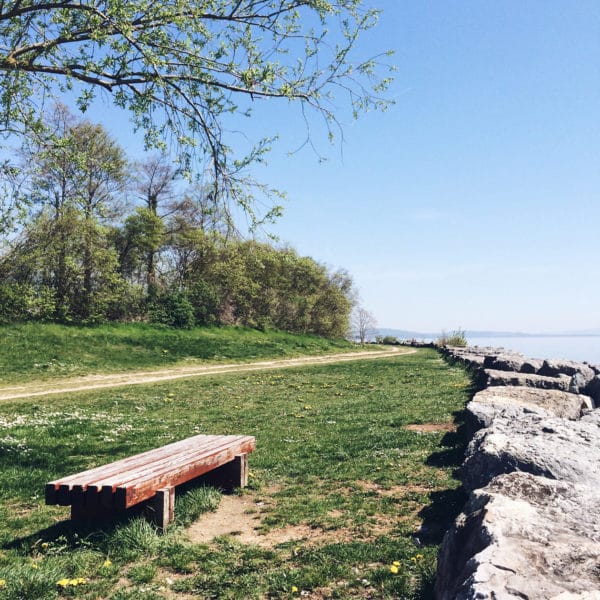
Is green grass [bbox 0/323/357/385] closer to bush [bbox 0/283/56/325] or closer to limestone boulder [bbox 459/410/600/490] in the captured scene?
bush [bbox 0/283/56/325]

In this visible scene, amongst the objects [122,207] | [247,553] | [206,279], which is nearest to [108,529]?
[247,553]

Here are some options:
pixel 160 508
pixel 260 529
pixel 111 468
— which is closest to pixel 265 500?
pixel 260 529

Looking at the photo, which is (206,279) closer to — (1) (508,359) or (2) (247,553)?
(1) (508,359)

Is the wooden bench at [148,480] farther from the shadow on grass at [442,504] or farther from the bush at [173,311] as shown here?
the bush at [173,311]

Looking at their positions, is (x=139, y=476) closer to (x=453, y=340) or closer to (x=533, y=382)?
(x=533, y=382)

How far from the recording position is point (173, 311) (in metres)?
40.1

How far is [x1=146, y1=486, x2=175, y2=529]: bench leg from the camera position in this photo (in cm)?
674

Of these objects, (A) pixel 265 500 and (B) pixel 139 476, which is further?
(A) pixel 265 500

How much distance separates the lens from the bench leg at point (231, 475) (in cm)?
873

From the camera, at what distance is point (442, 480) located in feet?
28.0

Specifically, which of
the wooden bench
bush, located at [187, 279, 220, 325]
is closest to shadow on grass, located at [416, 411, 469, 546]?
the wooden bench

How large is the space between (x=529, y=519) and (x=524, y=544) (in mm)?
461

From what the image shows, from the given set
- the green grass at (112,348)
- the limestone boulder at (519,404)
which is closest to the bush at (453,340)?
the green grass at (112,348)

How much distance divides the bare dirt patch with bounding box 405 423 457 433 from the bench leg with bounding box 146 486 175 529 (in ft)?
23.8
